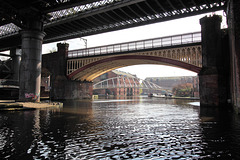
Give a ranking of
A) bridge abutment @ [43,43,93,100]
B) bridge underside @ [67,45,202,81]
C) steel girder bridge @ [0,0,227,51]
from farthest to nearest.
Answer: bridge abutment @ [43,43,93,100] → bridge underside @ [67,45,202,81] → steel girder bridge @ [0,0,227,51]

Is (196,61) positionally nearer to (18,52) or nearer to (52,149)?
(52,149)

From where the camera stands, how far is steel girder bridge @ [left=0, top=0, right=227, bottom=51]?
22.9m

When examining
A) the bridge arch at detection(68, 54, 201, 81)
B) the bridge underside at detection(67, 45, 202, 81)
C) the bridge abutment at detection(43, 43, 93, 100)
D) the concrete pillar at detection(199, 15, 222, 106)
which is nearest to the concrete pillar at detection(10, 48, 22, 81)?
the bridge abutment at detection(43, 43, 93, 100)

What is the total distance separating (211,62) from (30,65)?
23.3 meters

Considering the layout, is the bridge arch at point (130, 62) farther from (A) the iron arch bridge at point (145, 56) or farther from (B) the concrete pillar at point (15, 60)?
(B) the concrete pillar at point (15, 60)

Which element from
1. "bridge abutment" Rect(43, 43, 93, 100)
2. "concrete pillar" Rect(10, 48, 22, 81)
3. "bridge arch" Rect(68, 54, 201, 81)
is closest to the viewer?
"bridge arch" Rect(68, 54, 201, 81)

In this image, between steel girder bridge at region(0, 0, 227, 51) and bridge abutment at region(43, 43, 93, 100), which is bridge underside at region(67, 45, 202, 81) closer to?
bridge abutment at region(43, 43, 93, 100)

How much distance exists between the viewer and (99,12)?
24.9 metres

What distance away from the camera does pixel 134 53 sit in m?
38.1

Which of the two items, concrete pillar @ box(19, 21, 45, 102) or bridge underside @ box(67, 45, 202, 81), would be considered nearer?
concrete pillar @ box(19, 21, 45, 102)

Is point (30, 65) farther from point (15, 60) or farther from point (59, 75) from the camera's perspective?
point (15, 60)

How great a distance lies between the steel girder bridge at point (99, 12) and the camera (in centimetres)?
2288

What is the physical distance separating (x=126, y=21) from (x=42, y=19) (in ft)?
42.4

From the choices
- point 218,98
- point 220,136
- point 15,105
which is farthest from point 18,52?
point 220,136
